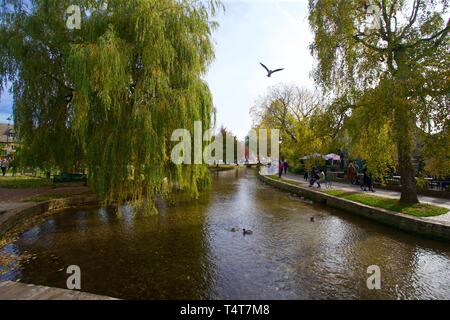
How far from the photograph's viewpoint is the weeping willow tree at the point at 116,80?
9.84m

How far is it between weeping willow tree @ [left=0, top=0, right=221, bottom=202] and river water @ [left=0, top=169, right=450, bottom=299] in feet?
6.82

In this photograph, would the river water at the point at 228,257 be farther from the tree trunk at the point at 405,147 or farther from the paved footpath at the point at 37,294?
the tree trunk at the point at 405,147

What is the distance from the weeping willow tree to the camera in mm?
9844

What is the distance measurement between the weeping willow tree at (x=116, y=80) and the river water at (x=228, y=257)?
2.08 metres

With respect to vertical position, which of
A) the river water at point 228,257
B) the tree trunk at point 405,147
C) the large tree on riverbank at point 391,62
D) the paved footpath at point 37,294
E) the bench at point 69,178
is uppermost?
the large tree on riverbank at point 391,62

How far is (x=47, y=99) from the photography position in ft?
43.8

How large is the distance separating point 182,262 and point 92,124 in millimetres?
7121

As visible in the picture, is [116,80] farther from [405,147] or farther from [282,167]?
[282,167]

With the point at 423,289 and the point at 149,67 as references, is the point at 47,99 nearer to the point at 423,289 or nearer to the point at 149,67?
the point at 149,67

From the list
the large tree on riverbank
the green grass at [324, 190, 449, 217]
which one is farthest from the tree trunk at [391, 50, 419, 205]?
the green grass at [324, 190, 449, 217]

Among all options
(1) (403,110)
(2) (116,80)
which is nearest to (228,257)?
(2) (116,80)

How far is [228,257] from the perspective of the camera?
7723 millimetres

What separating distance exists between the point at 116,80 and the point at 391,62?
11711 millimetres

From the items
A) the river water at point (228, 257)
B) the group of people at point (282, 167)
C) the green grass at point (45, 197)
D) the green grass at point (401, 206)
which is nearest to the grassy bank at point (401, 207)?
the green grass at point (401, 206)
